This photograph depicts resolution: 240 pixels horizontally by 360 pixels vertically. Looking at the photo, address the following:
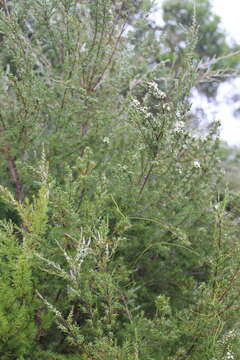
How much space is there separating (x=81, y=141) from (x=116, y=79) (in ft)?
1.65

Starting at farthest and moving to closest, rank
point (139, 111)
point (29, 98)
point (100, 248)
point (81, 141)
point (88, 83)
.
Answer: point (88, 83), point (81, 141), point (29, 98), point (139, 111), point (100, 248)

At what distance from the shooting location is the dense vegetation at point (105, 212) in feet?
5.12

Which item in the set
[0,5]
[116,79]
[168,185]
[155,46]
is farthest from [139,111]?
[155,46]

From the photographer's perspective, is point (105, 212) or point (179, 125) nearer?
point (179, 125)

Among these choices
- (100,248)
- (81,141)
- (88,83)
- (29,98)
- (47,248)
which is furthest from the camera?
(88,83)

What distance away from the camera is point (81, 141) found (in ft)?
7.94

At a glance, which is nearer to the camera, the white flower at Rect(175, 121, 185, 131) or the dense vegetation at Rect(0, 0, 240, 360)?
the dense vegetation at Rect(0, 0, 240, 360)

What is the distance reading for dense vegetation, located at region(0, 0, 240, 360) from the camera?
1.56 m

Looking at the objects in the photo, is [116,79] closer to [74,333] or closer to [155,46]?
[155,46]

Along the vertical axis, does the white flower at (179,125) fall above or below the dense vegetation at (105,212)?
above

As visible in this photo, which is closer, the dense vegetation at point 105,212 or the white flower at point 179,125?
the dense vegetation at point 105,212

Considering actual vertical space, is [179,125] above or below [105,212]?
above

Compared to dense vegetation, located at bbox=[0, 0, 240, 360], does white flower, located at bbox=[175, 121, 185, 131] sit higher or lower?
higher

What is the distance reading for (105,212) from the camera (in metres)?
2.16
